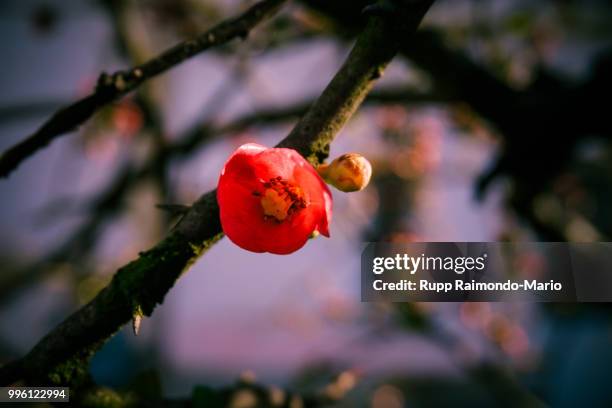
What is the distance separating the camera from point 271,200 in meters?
0.56

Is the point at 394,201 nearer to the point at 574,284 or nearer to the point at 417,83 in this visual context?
the point at 417,83

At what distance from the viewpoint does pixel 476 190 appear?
1.43 metres

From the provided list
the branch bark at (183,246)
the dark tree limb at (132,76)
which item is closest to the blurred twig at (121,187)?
the dark tree limb at (132,76)

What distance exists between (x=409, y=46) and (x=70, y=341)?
1131 millimetres

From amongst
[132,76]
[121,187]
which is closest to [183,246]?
[132,76]

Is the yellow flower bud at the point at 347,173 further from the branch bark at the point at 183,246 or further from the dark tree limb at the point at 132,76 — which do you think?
the dark tree limb at the point at 132,76

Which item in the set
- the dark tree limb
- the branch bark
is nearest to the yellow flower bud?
the branch bark

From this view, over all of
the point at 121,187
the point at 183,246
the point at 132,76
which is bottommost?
the point at 183,246

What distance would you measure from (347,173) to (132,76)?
368 millimetres

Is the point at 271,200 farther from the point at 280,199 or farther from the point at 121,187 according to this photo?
the point at 121,187

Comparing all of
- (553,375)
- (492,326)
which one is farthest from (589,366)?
(492,326)

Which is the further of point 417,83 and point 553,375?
point 553,375

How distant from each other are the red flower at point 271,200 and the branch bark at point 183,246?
3cm

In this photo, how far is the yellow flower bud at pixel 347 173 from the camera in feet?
1.72
